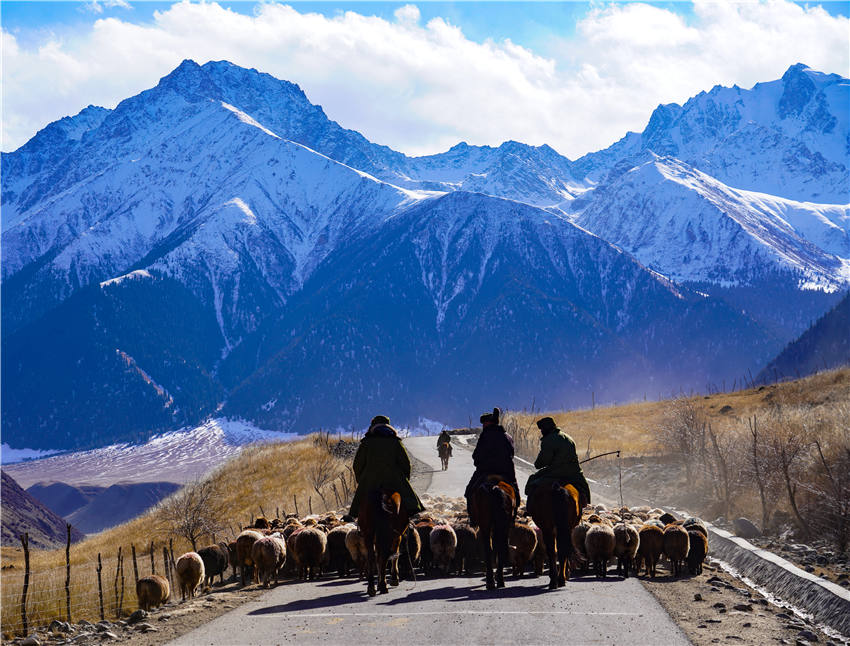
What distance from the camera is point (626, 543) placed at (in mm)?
17422

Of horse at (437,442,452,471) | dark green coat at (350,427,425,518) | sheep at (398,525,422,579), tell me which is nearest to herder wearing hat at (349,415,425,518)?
dark green coat at (350,427,425,518)

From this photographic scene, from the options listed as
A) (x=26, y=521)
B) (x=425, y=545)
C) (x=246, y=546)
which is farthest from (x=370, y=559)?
(x=26, y=521)

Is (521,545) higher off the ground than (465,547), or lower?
higher

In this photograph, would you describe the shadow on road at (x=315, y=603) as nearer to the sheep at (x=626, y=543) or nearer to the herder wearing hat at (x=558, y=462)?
the herder wearing hat at (x=558, y=462)

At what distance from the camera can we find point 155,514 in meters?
54.5

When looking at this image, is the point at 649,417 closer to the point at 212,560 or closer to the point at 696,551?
the point at 696,551

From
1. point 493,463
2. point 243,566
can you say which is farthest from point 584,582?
point 243,566

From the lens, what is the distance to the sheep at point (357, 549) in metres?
17.4

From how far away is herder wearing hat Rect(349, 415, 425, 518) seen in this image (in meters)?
16.0

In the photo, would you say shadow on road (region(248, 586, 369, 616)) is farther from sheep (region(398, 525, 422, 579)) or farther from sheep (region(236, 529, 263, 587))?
sheep (region(236, 529, 263, 587))

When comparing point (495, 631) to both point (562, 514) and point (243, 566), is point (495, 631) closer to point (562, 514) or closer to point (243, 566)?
point (562, 514)

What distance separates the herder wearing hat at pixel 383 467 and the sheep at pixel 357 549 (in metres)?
1.69

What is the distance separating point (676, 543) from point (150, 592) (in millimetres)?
11821

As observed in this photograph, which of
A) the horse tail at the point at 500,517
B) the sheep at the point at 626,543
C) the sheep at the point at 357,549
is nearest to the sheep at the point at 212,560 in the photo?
the sheep at the point at 357,549
